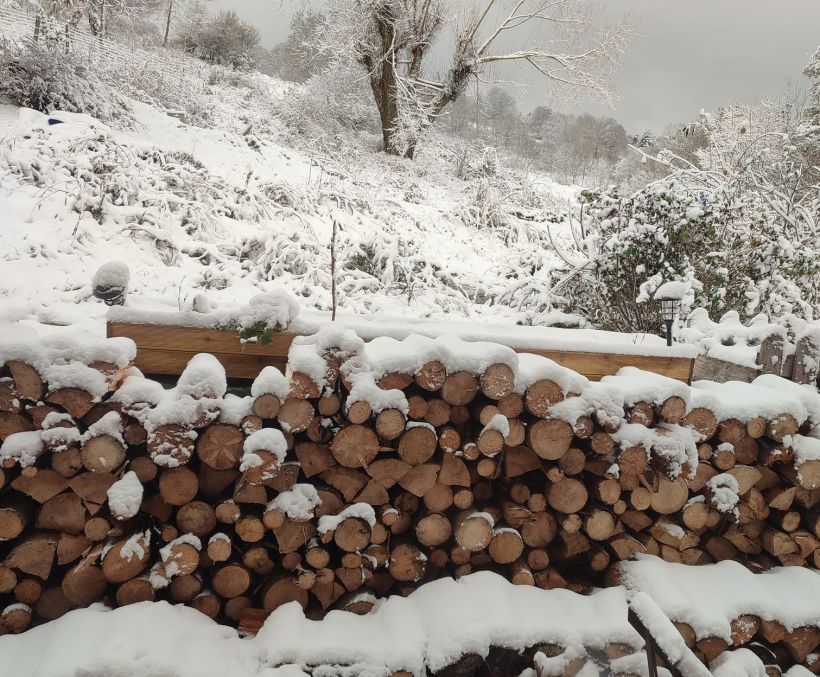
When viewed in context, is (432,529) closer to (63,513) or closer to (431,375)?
(431,375)

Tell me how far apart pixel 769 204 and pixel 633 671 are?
529 centimetres

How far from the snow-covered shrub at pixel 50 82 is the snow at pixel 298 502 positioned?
7384mm

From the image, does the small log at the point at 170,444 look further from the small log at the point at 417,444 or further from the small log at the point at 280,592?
the small log at the point at 417,444

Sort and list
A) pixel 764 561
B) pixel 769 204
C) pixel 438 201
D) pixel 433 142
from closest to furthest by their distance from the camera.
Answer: pixel 764 561 → pixel 769 204 → pixel 438 201 → pixel 433 142

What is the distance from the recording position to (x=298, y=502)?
1.54 metres

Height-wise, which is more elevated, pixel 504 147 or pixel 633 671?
pixel 504 147

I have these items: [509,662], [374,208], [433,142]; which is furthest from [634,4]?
[509,662]

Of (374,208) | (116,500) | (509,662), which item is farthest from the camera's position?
(374,208)

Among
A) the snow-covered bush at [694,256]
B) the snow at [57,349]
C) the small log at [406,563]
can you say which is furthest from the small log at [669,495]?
the snow-covered bush at [694,256]

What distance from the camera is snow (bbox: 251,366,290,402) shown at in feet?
4.95

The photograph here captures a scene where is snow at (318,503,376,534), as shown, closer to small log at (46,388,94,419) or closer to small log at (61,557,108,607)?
small log at (61,557,108,607)

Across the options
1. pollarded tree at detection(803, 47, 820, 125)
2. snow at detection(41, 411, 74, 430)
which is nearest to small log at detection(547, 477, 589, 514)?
snow at detection(41, 411, 74, 430)

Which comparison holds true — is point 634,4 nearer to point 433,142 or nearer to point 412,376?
point 433,142

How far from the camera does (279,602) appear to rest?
1583 mm
